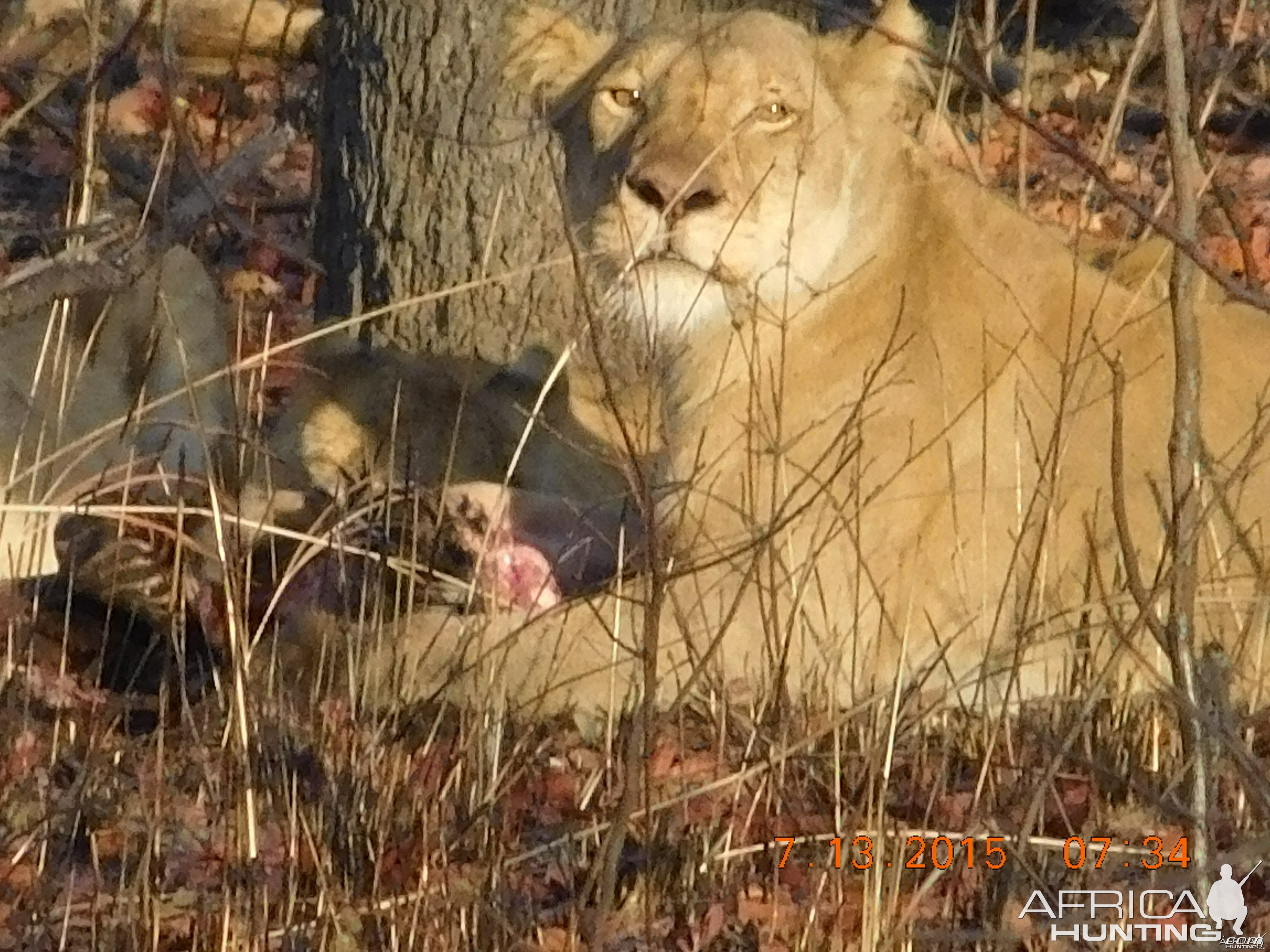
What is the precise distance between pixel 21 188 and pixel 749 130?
198 inches

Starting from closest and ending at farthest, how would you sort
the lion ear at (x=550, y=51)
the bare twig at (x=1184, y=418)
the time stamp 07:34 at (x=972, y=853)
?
the bare twig at (x=1184, y=418), the time stamp 07:34 at (x=972, y=853), the lion ear at (x=550, y=51)

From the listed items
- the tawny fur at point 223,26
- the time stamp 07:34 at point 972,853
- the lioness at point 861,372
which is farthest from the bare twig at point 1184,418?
the tawny fur at point 223,26

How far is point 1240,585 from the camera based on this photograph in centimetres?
383

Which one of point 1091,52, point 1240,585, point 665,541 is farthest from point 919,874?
point 1091,52

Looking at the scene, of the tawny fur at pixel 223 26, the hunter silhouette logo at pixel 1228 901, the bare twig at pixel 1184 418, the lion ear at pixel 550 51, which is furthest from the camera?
the tawny fur at pixel 223 26

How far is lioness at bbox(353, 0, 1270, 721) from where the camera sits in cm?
377

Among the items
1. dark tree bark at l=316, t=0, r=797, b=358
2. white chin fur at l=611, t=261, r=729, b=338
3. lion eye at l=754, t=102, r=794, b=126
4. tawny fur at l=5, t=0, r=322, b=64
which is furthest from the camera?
tawny fur at l=5, t=0, r=322, b=64

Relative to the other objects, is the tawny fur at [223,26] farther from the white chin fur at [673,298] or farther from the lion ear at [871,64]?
the white chin fur at [673,298]

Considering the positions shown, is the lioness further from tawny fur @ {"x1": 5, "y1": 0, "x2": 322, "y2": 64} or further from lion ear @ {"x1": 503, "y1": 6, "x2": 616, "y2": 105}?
tawny fur @ {"x1": 5, "y1": 0, "x2": 322, "y2": 64}

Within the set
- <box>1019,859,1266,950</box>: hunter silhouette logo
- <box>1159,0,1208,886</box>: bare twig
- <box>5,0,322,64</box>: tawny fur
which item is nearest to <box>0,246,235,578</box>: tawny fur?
<box>1019,859,1266,950</box>: hunter silhouette logo

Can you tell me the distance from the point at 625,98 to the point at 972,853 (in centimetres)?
183

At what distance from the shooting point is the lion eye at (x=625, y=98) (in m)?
4.10

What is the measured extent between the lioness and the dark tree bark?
0.85 meters
